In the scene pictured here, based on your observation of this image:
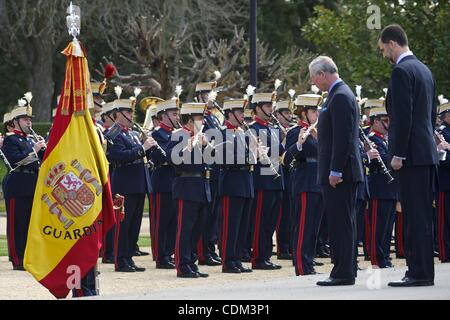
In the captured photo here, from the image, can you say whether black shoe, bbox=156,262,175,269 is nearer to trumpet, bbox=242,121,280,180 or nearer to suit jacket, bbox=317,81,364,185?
trumpet, bbox=242,121,280,180

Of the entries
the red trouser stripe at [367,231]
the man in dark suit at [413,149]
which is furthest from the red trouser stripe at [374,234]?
the man in dark suit at [413,149]

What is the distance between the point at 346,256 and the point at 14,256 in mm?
5902

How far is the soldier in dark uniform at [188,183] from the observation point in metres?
12.8

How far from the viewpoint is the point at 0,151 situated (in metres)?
14.1

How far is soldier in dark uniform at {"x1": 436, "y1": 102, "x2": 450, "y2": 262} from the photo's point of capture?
14530 mm

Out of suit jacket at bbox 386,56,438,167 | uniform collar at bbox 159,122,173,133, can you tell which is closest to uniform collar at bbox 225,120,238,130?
uniform collar at bbox 159,122,173,133

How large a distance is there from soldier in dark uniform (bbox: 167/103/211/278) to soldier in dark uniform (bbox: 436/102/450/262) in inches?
126

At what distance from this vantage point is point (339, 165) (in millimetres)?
9109

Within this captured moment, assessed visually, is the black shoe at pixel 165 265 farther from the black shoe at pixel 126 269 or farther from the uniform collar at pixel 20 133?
the uniform collar at pixel 20 133

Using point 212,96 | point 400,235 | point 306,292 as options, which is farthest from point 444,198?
point 306,292

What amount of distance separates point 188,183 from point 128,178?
3.56 feet

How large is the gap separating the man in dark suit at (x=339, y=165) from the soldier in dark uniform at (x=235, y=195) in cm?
401
